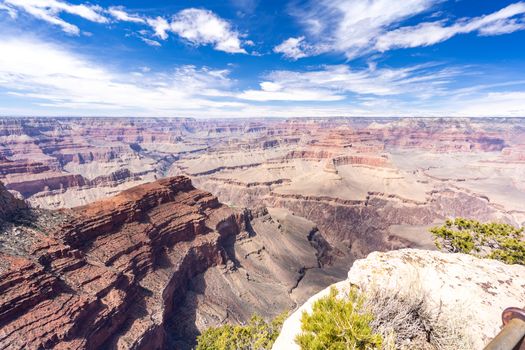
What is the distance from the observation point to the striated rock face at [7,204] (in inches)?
1447

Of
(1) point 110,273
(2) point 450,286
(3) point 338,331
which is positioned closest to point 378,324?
(3) point 338,331

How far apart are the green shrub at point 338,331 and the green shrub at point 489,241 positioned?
20.0 meters

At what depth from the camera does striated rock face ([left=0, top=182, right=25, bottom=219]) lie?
3676 cm

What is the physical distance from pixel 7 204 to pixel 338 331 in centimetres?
4623

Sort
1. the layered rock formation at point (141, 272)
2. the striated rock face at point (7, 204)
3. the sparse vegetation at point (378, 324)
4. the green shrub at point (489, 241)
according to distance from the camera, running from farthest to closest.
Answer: the striated rock face at point (7, 204)
the layered rock formation at point (141, 272)
the green shrub at point (489, 241)
the sparse vegetation at point (378, 324)

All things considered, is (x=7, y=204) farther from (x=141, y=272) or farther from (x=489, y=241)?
(x=489, y=241)

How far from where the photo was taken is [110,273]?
37000mm

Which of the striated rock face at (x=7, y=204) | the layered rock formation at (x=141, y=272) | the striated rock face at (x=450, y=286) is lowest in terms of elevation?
the layered rock formation at (x=141, y=272)

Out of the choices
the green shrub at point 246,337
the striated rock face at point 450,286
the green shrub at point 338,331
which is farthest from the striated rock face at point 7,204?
the green shrub at point 338,331

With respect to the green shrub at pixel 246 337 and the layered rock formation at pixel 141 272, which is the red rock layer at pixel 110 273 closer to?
the layered rock formation at pixel 141 272

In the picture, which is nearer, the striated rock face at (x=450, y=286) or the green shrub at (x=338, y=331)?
the green shrub at (x=338, y=331)

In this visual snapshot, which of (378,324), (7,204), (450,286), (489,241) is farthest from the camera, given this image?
(7,204)

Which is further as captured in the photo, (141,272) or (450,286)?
(141,272)

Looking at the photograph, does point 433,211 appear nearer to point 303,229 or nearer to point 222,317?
point 303,229
